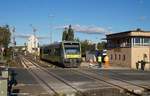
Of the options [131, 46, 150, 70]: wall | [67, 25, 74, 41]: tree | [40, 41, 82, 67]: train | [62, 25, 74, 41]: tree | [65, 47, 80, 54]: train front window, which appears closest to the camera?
[40, 41, 82, 67]: train

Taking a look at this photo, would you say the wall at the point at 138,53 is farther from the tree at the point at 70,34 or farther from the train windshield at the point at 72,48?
the tree at the point at 70,34

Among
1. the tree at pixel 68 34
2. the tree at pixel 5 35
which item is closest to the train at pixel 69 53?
the tree at pixel 5 35

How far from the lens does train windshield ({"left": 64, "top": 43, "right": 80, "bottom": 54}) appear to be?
167ft

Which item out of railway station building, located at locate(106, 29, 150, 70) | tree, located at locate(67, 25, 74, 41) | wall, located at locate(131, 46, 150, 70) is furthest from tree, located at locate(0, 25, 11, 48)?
wall, located at locate(131, 46, 150, 70)

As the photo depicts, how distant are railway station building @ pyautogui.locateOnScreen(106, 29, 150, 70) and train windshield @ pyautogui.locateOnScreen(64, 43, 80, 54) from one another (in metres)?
12.1

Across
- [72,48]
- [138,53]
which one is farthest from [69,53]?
[138,53]

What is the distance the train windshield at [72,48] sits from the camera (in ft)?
167

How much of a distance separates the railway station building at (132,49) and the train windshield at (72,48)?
39.6ft

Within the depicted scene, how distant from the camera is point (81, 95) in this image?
66.6ft

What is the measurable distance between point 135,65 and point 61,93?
40731 mm

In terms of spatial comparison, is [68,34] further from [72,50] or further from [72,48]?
[72,50]

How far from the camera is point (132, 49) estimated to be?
6147cm

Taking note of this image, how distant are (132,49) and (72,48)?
1341 centimetres

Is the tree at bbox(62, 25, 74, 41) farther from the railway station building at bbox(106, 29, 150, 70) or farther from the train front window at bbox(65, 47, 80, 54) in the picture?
the train front window at bbox(65, 47, 80, 54)
